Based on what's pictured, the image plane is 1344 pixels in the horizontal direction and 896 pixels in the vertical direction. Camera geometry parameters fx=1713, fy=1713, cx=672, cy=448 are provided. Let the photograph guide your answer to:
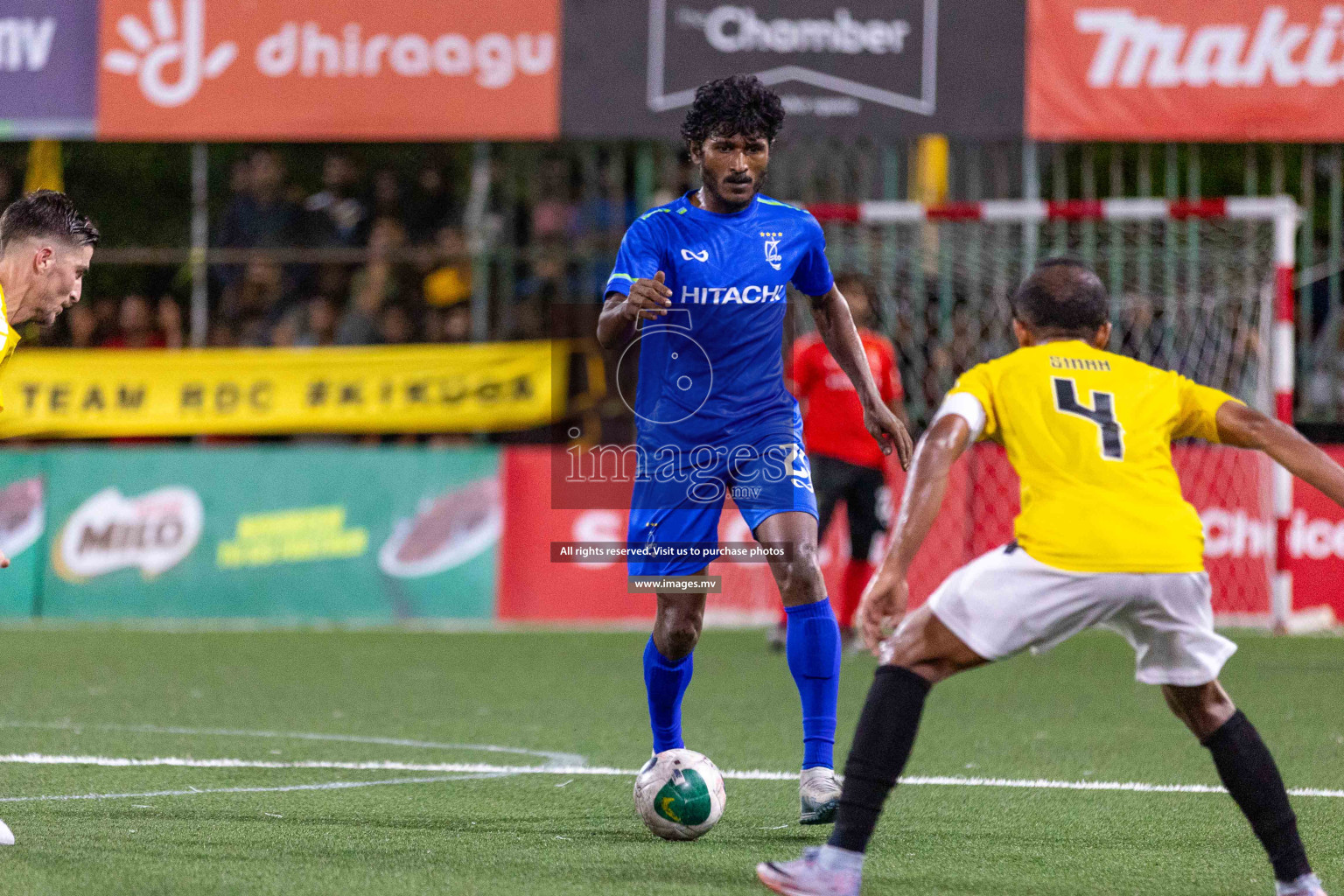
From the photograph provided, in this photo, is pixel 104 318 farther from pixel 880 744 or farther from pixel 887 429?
pixel 880 744

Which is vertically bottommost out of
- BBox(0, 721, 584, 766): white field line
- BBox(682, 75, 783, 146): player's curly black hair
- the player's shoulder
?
BBox(0, 721, 584, 766): white field line

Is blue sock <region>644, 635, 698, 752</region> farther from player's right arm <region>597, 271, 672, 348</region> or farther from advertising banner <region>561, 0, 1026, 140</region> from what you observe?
advertising banner <region>561, 0, 1026, 140</region>

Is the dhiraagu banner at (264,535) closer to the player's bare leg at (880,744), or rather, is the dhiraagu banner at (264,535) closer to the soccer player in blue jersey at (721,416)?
the soccer player in blue jersey at (721,416)

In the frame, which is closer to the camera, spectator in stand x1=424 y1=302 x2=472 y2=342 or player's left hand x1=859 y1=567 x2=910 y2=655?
player's left hand x1=859 y1=567 x2=910 y2=655

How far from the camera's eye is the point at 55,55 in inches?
509

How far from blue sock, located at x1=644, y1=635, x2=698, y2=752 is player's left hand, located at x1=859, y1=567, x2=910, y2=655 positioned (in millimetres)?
1712

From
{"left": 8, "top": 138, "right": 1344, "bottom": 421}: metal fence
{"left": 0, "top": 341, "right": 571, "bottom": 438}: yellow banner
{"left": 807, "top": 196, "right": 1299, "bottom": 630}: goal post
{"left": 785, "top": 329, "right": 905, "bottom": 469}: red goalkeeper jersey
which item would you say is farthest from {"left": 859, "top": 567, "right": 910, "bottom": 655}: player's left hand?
{"left": 0, "top": 341, "right": 571, "bottom": 438}: yellow banner

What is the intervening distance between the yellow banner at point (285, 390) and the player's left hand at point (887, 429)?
776 centimetres

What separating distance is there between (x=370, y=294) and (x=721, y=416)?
9.02 m

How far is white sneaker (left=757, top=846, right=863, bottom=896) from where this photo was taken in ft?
12.6

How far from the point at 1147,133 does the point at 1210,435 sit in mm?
8683

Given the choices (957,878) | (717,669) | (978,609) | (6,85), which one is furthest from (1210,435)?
(6,85)

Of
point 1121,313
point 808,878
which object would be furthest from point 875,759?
point 1121,313

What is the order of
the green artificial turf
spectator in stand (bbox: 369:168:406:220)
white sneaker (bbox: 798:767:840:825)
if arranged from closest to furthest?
the green artificial turf < white sneaker (bbox: 798:767:840:825) < spectator in stand (bbox: 369:168:406:220)
